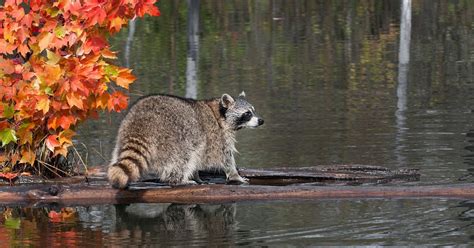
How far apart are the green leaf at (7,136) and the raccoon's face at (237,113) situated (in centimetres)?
178

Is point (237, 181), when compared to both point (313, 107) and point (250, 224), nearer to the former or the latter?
point (250, 224)

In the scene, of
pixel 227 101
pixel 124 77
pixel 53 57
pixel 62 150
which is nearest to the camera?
pixel 53 57

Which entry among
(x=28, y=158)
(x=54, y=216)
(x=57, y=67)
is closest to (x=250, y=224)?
(x=54, y=216)

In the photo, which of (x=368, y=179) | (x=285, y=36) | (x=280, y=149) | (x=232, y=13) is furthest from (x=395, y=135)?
(x=232, y=13)

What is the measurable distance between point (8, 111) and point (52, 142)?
0.42 m

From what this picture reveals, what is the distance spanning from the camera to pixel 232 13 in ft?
98.9

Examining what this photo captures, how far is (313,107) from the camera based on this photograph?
50.9ft

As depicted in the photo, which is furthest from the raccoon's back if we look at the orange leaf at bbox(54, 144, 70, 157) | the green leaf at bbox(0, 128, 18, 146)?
the green leaf at bbox(0, 128, 18, 146)

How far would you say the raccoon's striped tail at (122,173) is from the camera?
9118mm

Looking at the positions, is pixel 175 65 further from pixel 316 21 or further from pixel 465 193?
pixel 465 193

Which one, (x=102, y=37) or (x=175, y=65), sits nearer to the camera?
(x=102, y=37)

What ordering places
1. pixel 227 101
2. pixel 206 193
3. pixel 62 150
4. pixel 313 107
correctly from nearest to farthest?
pixel 206 193 → pixel 62 150 → pixel 227 101 → pixel 313 107

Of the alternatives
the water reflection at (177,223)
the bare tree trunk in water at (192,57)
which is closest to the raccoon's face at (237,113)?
the water reflection at (177,223)

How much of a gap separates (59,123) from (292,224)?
2210mm
